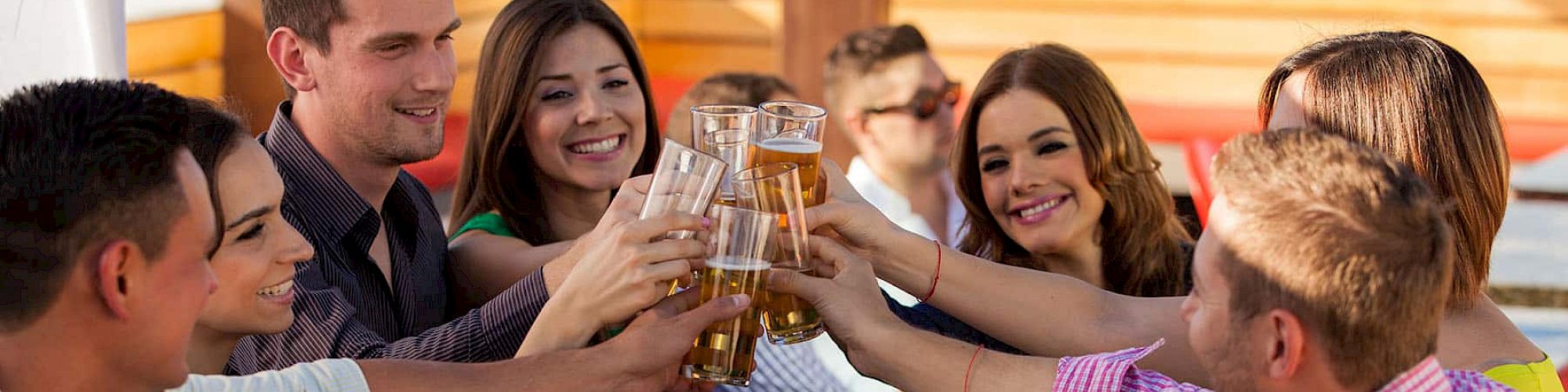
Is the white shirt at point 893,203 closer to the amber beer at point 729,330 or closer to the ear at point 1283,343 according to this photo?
the amber beer at point 729,330

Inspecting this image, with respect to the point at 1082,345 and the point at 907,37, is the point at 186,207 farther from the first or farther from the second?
the point at 907,37

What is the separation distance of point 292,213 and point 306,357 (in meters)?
0.24

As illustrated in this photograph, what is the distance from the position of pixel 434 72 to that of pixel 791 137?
0.71 metres

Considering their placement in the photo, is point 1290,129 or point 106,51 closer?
point 1290,129

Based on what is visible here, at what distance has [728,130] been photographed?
6.43 ft

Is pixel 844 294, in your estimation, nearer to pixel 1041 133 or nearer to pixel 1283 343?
pixel 1283 343

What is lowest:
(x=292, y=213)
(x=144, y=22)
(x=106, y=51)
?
(x=144, y=22)

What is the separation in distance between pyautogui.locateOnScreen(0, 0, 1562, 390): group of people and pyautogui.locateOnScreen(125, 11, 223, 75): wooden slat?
323 centimetres

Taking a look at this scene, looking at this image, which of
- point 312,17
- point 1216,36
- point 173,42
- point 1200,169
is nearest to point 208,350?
point 312,17

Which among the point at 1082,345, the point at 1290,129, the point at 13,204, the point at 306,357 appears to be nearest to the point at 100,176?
the point at 13,204

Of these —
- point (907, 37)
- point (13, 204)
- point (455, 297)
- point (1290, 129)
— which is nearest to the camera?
point (13, 204)

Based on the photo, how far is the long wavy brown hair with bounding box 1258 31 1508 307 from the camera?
75.9 inches

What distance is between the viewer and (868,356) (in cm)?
193

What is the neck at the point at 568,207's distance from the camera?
110 inches
